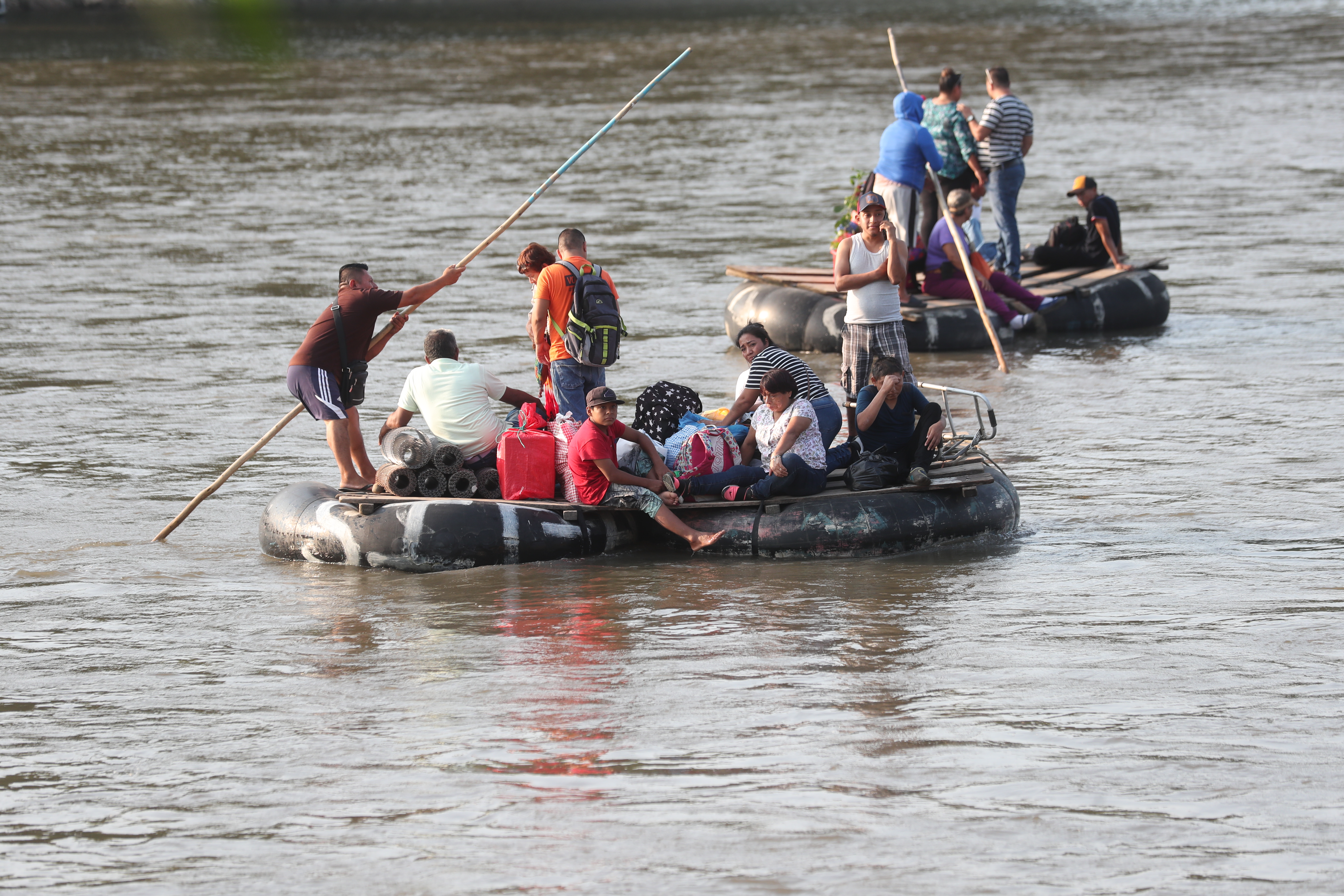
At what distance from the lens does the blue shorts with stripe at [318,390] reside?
10.5m

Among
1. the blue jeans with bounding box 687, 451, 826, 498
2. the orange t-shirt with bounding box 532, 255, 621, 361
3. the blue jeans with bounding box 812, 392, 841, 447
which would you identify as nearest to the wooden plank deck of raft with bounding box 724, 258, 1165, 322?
the blue jeans with bounding box 812, 392, 841, 447

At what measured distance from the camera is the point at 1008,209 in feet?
55.7

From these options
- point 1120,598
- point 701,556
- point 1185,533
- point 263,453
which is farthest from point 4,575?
point 1185,533

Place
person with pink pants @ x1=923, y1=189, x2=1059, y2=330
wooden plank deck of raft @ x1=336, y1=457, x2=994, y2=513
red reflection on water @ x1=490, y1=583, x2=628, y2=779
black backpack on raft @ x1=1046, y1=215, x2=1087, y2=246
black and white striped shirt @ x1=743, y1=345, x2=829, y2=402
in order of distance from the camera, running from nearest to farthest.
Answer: red reflection on water @ x1=490, y1=583, x2=628, y2=779 < wooden plank deck of raft @ x1=336, y1=457, x2=994, y2=513 < black and white striped shirt @ x1=743, y1=345, x2=829, y2=402 < person with pink pants @ x1=923, y1=189, x2=1059, y2=330 < black backpack on raft @ x1=1046, y1=215, x2=1087, y2=246

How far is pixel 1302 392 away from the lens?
1455cm

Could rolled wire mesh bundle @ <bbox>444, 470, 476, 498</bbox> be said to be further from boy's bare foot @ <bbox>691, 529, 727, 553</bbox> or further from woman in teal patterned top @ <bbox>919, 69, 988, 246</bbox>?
woman in teal patterned top @ <bbox>919, 69, 988, 246</bbox>

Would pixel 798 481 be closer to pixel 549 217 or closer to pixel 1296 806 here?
pixel 1296 806

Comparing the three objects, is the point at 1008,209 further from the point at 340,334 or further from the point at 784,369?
the point at 340,334

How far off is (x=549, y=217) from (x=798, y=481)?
16968mm

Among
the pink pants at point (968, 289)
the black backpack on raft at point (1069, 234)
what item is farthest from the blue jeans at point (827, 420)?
the black backpack on raft at point (1069, 234)

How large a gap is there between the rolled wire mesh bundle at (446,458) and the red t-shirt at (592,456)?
27.3 inches

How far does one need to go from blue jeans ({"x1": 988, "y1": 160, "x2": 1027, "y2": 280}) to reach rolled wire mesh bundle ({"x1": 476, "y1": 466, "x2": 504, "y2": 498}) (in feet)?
26.1

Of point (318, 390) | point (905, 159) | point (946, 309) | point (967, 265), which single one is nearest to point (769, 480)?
point (318, 390)

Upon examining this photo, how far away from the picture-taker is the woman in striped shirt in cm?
1059
